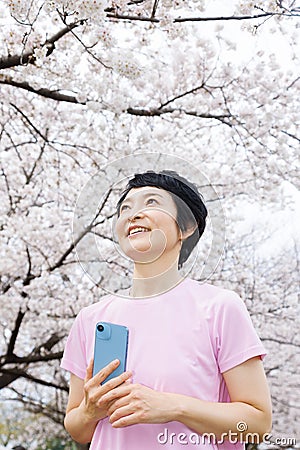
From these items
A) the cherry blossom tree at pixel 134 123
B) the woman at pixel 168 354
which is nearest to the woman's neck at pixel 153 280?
the woman at pixel 168 354

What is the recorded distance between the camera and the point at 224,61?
2992 millimetres

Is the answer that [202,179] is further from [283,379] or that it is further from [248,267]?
[283,379]

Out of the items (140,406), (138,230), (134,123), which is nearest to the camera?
(140,406)

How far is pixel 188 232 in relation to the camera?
88 cm

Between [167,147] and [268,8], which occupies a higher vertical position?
[167,147]

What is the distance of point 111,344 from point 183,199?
8.9 inches

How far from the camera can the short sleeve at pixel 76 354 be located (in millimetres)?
901

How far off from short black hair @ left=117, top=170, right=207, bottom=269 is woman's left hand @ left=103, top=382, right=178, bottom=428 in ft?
0.63

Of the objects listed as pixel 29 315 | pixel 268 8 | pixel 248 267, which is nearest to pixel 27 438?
pixel 29 315

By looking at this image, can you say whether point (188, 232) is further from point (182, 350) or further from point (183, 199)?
point (182, 350)

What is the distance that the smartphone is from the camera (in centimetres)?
78

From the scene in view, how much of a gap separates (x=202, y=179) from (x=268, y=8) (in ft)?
5.32

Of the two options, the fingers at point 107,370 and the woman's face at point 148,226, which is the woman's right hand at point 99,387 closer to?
the fingers at point 107,370

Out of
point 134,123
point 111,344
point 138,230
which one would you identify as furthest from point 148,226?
point 134,123
